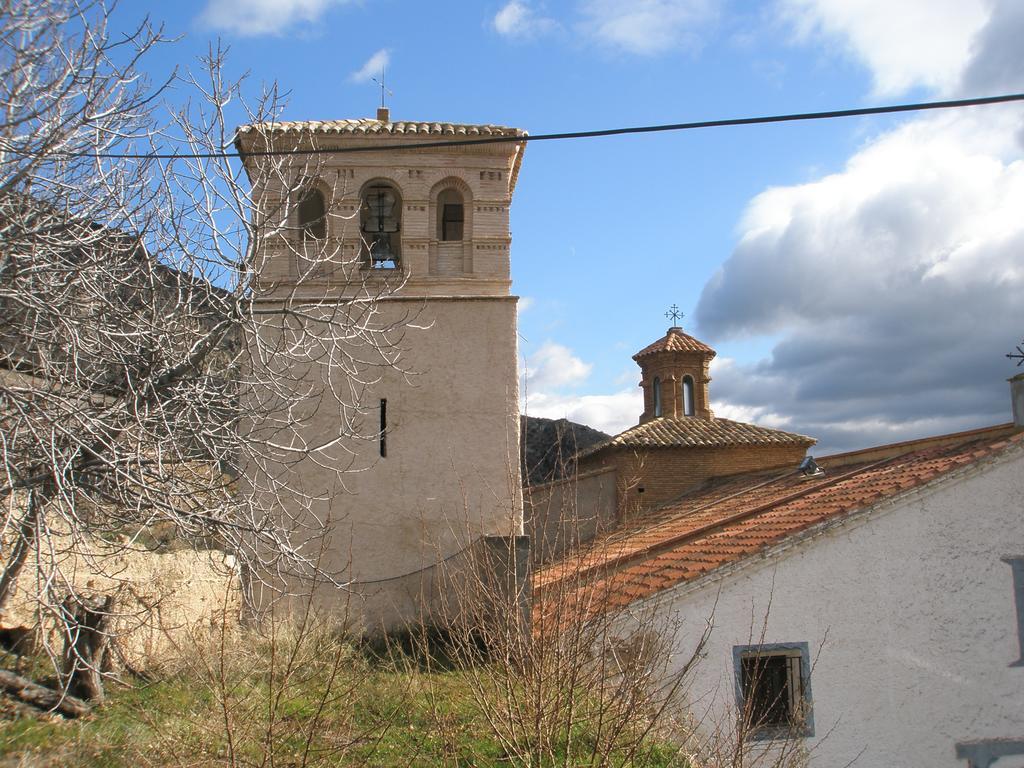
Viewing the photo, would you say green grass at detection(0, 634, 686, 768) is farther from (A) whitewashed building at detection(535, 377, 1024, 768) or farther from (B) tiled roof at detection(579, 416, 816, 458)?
(B) tiled roof at detection(579, 416, 816, 458)

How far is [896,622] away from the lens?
34.0 feet

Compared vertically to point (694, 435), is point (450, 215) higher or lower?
higher

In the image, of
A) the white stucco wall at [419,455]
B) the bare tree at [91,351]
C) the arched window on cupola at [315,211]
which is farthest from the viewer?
the arched window on cupola at [315,211]

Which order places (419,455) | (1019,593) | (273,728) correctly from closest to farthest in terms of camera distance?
1. (273,728)
2. (1019,593)
3. (419,455)

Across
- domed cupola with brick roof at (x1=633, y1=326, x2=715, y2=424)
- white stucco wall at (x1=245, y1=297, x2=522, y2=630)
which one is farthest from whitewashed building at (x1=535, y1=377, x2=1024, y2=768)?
domed cupola with brick roof at (x1=633, y1=326, x2=715, y2=424)

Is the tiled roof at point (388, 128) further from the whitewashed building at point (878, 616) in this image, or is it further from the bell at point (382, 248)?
the whitewashed building at point (878, 616)

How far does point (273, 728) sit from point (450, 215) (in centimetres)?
794

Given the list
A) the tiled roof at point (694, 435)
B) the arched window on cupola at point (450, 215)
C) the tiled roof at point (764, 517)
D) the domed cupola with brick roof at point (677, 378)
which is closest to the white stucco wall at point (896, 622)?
the tiled roof at point (764, 517)

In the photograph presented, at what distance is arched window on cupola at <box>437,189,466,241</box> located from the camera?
12.1 meters

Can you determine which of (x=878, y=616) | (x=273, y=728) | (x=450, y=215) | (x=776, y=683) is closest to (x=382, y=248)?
(x=450, y=215)

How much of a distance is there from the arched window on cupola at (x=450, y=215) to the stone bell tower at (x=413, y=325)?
0.09 ft

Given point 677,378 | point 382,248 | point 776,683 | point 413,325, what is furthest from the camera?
point 677,378

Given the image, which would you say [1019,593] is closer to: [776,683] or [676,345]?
[776,683]

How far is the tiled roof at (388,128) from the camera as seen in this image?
1141 centimetres
